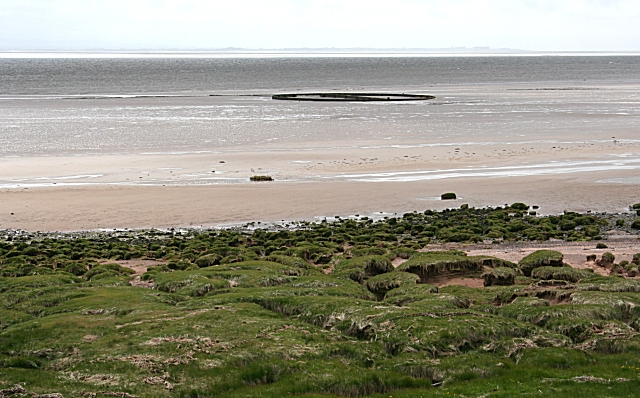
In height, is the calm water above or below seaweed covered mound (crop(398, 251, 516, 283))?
above

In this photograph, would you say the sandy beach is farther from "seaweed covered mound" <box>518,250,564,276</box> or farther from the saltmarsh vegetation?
"seaweed covered mound" <box>518,250,564,276</box>

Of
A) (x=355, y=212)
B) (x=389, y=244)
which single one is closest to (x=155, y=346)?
(x=389, y=244)

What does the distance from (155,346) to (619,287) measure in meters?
13.1

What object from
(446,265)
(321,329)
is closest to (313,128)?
(446,265)

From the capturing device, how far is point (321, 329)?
15.6 metres

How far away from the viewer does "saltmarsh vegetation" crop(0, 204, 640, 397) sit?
505 inches

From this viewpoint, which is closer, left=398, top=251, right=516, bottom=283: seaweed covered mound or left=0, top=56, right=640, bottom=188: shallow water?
left=398, top=251, right=516, bottom=283: seaweed covered mound

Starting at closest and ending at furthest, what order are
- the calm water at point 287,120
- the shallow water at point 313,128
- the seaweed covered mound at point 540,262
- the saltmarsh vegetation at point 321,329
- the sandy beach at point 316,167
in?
the saltmarsh vegetation at point 321,329
the seaweed covered mound at point 540,262
the sandy beach at point 316,167
the shallow water at point 313,128
the calm water at point 287,120

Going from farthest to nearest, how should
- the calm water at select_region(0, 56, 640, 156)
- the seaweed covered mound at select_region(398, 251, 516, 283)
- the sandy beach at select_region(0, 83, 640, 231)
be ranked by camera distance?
the calm water at select_region(0, 56, 640, 156), the sandy beach at select_region(0, 83, 640, 231), the seaweed covered mound at select_region(398, 251, 516, 283)

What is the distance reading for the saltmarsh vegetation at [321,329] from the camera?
12.8 metres

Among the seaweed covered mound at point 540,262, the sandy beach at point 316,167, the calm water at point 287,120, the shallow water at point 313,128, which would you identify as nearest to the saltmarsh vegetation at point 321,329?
the seaweed covered mound at point 540,262

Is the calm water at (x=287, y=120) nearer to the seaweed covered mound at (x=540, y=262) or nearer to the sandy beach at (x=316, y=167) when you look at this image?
the sandy beach at (x=316, y=167)

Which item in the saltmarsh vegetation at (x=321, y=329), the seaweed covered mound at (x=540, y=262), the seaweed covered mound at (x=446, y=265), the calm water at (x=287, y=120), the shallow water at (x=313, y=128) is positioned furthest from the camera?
the calm water at (x=287, y=120)

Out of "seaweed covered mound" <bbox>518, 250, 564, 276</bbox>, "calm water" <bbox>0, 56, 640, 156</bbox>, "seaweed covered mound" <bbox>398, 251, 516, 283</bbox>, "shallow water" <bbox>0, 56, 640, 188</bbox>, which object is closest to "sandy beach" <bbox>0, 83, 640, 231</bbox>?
"shallow water" <bbox>0, 56, 640, 188</bbox>
